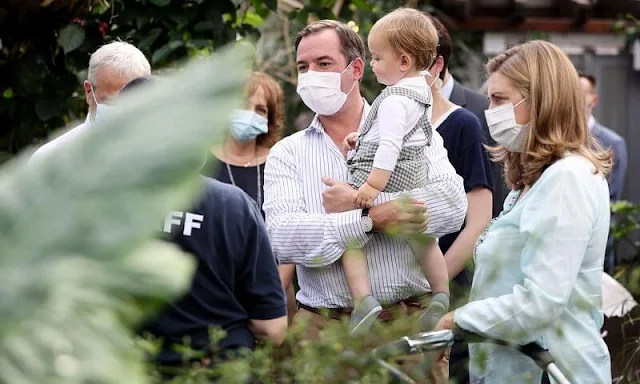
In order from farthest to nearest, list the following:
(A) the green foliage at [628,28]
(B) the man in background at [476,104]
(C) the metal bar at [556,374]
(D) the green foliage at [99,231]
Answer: (A) the green foliage at [628,28], (B) the man in background at [476,104], (C) the metal bar at [556,374], (D) the green foliage at [99,231]

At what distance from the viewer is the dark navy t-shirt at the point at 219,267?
10.3 feet

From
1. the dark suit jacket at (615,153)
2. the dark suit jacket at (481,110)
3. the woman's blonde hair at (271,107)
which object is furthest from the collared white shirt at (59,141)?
the dark suit jacket at (615,153)

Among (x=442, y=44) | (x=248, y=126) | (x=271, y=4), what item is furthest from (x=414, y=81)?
(x=271, y=4)

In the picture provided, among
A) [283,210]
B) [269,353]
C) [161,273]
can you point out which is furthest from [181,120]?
[283,210]

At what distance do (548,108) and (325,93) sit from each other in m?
1.27

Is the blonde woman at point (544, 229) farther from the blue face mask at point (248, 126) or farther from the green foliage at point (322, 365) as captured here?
the blue face mask at point (248, 126)

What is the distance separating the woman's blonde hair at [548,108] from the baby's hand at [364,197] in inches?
28.7

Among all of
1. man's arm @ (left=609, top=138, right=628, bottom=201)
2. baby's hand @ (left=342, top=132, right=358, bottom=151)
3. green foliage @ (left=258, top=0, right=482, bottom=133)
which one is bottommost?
man's arm @ (left=609, top=138, right=628, bottom=201)

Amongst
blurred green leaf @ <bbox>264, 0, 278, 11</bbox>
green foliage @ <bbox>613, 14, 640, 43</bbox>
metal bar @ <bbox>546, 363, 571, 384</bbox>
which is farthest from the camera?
green foliage @ <bbox>613, 14, 640, 43</bbox>

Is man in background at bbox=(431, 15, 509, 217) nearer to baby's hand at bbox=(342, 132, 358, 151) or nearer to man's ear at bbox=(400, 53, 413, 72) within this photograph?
man's ear at bbox=(400, 53, 413, 72)

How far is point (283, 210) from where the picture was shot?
420cm

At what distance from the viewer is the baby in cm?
415

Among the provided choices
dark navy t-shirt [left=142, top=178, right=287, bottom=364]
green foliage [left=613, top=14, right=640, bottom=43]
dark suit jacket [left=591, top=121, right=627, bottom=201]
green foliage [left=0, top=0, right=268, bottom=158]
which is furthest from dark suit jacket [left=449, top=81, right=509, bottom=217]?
green foliage [left=613, top=14, right=640, bottom=43]

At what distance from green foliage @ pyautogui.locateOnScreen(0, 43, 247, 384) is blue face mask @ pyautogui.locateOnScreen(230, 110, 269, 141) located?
4632 millimetres
